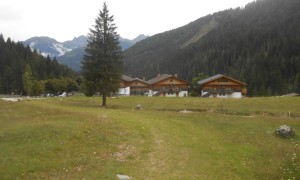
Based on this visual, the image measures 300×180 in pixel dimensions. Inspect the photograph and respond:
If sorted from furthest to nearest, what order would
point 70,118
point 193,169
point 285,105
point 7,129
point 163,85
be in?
point 163,85 < point 285,105 < point 70,118 < point 7,129 < point 193,169

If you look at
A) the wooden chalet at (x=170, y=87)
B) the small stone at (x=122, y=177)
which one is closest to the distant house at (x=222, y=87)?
the wooden chalet at (x=170, y=87)

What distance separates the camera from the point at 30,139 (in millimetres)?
24500

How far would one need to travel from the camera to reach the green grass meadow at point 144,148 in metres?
20.3

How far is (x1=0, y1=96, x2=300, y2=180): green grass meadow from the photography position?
66.7 ft

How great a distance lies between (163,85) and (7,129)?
336ft

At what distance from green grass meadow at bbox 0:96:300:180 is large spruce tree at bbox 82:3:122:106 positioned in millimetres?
18043

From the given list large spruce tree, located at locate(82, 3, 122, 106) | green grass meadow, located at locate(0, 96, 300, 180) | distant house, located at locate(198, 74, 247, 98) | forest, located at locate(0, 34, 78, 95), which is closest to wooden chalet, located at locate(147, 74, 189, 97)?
distant house, located at locate(198, 74, 247, 98)

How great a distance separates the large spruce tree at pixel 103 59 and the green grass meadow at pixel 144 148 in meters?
18.0

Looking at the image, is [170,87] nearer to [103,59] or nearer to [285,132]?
[103,59]

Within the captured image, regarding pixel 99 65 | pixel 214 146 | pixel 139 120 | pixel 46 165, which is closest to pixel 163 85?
pixel 99 65

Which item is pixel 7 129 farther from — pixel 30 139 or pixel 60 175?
pixel 60 175

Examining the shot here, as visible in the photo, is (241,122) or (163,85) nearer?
(241,122)

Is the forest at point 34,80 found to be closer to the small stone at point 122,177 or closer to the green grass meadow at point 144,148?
the green grass meadow at point 144,148

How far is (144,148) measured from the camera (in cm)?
2548
